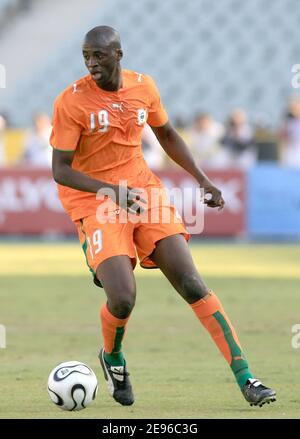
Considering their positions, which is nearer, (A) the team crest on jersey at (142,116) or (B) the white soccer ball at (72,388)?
(B) the white soccer ball at (72,388)

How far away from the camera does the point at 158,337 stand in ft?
35.3

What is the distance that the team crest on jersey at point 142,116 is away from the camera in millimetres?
7613

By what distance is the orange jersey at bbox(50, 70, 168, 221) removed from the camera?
7328 mm

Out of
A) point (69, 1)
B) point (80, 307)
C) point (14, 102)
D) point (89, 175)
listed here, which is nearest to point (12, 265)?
point (80, 307)

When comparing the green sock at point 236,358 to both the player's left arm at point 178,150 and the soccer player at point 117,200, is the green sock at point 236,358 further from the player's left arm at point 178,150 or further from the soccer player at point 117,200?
the player's left arm at point 178,150

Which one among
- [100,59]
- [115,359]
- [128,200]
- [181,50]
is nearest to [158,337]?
[115,359]

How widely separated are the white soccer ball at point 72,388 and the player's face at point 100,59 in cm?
193

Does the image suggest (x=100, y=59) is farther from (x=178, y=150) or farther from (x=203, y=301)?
(x=203, y=301)

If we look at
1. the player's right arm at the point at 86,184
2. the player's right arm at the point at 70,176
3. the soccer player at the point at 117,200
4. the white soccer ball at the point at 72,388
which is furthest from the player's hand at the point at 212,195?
the white soccer ball at the point at 72,388

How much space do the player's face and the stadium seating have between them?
23.0 metres

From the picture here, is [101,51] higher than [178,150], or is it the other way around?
[101,51]

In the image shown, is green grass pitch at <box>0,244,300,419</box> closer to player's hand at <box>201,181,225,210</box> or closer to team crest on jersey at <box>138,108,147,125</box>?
player's hand at <box>201,181,225,210</box>

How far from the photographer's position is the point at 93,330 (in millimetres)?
11227

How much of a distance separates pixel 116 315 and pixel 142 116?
1.38 metres
